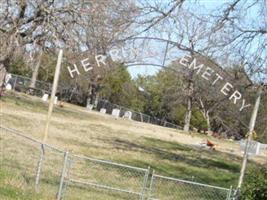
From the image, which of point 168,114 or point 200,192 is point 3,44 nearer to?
point 200,192

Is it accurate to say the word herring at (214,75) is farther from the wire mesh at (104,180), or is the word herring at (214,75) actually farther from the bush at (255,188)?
the bush at (255,188)

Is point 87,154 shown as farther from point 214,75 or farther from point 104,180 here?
point 104,180

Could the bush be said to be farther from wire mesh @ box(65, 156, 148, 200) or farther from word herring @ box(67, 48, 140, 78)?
word herring @ box(67, 48, 140, 78)

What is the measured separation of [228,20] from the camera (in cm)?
2241

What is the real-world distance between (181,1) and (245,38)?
314cm

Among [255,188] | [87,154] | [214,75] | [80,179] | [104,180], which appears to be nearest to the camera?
[255,188]

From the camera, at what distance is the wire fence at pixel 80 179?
12.8 meters

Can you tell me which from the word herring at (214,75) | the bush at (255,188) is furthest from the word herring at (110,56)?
the bush at (255,188)

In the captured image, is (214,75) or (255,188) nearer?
(255,188)

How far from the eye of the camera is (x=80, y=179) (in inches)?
625

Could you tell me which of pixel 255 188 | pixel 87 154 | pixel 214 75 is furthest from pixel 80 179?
pixel 87 154

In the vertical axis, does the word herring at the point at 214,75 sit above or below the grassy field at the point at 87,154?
above

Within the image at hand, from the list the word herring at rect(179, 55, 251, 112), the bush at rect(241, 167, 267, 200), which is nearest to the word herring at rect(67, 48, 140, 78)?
the word herring at rect(179, 55, 251, 112)

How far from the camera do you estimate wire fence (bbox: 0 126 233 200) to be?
12.8 m
